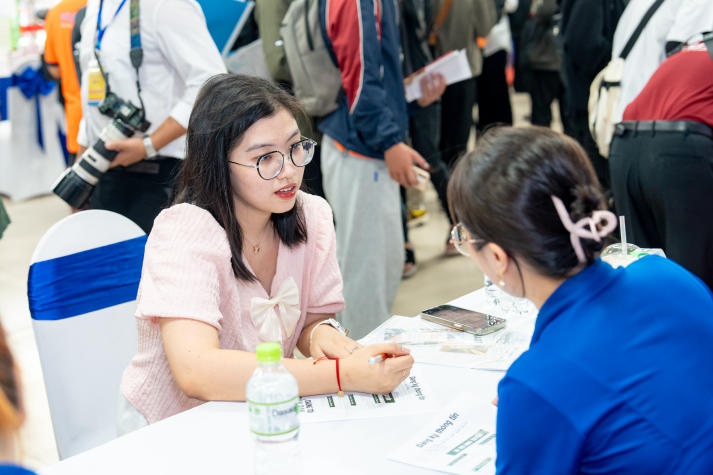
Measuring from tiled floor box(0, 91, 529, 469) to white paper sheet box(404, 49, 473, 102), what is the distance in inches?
38.4

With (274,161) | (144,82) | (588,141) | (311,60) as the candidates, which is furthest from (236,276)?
(588,141)

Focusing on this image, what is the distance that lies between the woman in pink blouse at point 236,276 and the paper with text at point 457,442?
0.15m

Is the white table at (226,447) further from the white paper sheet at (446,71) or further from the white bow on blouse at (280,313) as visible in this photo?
the white paper sheet at (446,71)

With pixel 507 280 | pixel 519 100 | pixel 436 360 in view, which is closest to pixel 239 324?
pixel 436 360

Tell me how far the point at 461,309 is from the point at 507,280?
0.81 metres

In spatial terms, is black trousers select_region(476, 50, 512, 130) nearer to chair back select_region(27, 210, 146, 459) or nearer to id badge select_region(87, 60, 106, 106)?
id badge select_region(87, 60, 106, 106)

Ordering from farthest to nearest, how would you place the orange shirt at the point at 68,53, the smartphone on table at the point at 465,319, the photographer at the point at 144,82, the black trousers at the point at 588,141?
the black trousers at the point at 588,141 → the orange shirt at the point at 68,53 → the photographer at the point at 144,82 → the smartphone on table at the point at 465,319

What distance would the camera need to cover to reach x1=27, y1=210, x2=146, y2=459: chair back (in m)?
2.00

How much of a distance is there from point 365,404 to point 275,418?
0.37 metres

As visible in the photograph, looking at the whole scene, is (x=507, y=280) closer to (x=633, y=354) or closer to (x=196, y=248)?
(x=633, y=354)

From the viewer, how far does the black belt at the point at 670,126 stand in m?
2.53

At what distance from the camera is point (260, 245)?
6.48ft

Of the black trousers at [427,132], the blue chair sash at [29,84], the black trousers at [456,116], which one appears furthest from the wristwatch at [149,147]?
the blue chair sash at [29,84]

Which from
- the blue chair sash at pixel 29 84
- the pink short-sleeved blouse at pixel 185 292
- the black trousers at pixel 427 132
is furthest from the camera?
the blue chair sash at pixel 29 84
